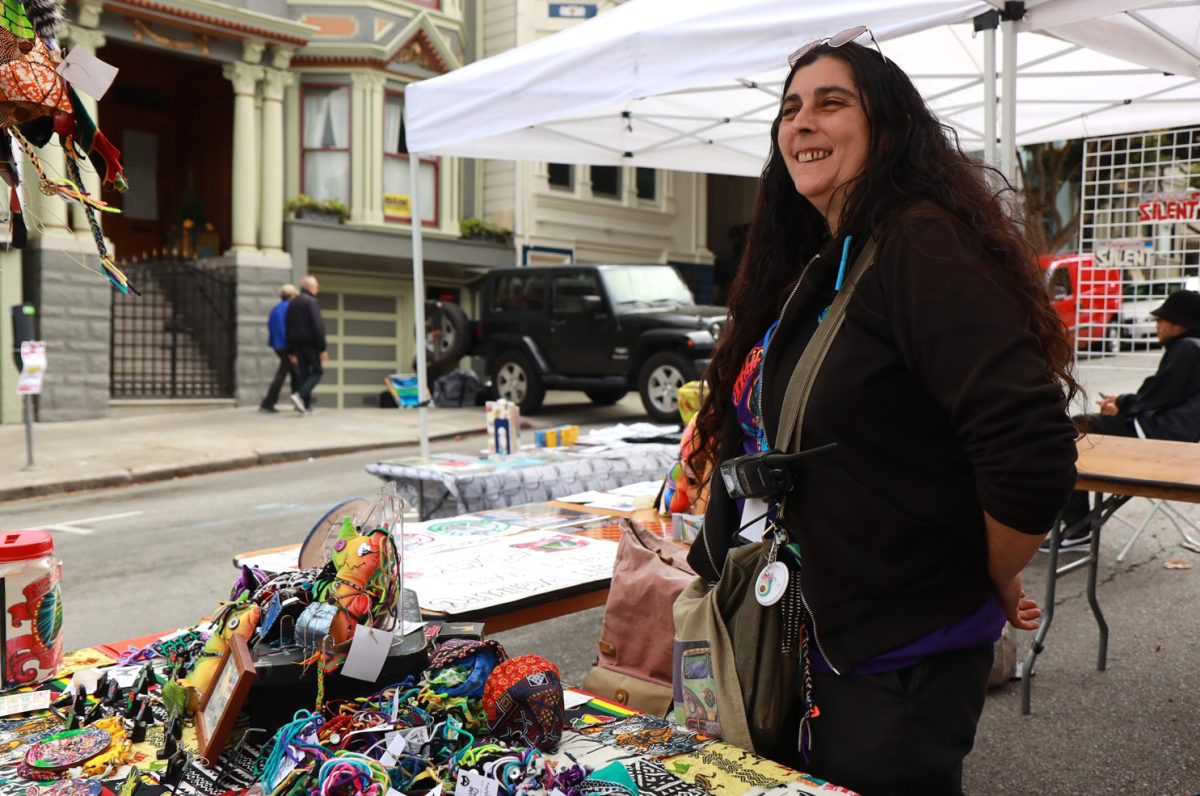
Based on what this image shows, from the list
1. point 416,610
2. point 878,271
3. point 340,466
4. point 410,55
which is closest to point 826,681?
point 878,271

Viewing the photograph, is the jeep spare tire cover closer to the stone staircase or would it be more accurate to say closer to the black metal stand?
the stone staircase

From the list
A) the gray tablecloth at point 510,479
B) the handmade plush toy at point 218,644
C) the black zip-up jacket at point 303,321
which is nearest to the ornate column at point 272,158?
the black zip-up jacket at point 303,321

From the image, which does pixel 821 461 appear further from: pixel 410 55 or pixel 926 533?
pixel 410 55

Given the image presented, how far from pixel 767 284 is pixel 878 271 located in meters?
0.47

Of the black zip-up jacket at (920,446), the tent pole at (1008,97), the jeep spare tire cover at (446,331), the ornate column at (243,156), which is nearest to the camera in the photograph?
the black zip-up jacket at (920,446)

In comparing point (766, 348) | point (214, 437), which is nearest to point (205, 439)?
point (214, 437)

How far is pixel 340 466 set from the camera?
34.9 ft

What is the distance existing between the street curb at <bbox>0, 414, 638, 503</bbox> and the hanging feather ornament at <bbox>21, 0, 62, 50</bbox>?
848 centimetres

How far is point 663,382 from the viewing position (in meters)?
12.5

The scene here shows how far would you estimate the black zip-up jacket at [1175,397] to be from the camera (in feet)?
18.6

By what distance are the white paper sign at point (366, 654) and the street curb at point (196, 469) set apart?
28.7 feet

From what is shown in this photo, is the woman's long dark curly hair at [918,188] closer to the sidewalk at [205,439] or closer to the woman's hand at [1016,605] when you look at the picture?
the woman's hand at [1016,605]

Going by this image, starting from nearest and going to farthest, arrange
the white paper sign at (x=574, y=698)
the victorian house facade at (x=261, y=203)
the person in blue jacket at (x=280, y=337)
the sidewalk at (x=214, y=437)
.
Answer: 1. the white paper sign at (x=574, y=698)
2. the sidewalk at (x=214, y=437)
3. the victorian house facade at (x=261, y=203)
4. the person in blue jacket at (x=280, y=337)

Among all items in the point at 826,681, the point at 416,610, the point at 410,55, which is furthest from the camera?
the point at 410,55
